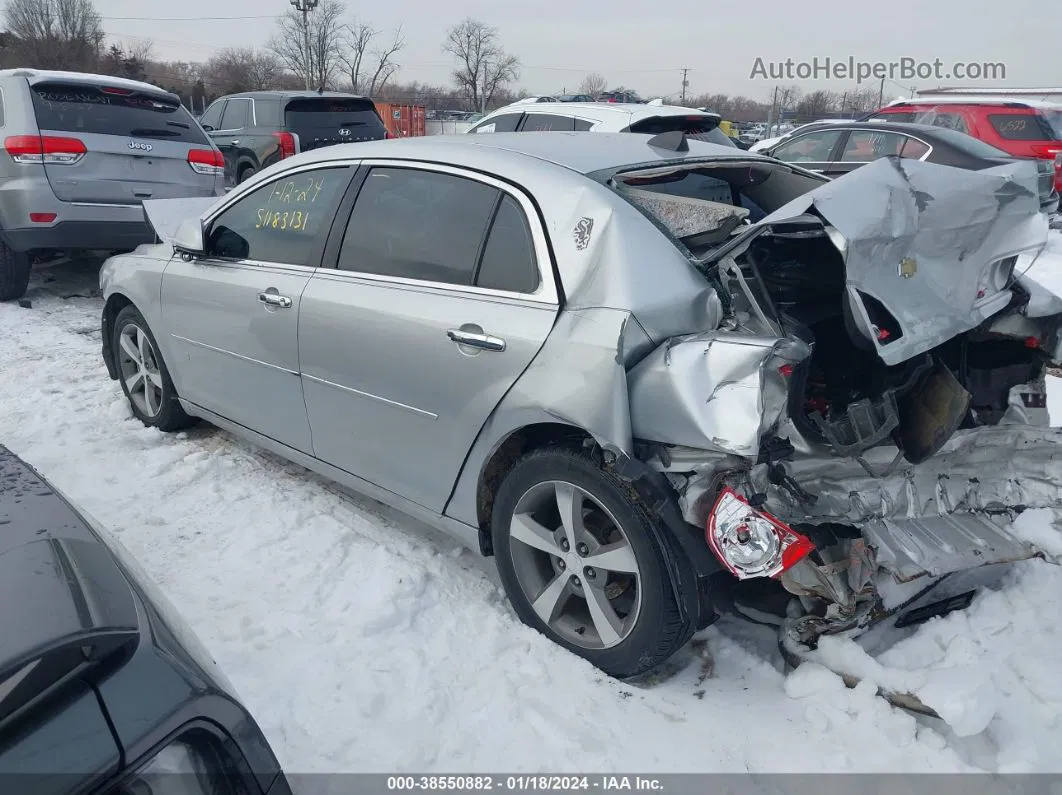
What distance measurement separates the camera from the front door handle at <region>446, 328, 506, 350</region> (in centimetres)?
261

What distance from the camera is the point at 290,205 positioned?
3590mm

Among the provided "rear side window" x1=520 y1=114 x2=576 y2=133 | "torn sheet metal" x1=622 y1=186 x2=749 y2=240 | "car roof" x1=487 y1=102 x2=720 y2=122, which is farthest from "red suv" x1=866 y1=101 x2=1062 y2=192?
"torn sheet metal" x1=622 y1=186 x2=749 y2=240

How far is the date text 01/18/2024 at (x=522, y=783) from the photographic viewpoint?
220 centimetres

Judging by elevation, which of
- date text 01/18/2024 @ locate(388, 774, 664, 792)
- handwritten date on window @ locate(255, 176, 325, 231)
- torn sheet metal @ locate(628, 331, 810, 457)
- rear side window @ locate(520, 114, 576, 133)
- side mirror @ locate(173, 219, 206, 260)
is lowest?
date text 01/18/2024 @ locate(388, 774, 664, 792)

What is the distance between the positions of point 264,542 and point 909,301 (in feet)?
8.64

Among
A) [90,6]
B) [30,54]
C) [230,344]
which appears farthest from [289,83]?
[230,344]

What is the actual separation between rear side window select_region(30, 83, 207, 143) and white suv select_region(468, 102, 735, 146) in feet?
9.19

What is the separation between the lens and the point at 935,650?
2.53 metres

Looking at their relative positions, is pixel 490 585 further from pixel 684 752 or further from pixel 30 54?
pixel 30 54

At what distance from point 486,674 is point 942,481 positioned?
64.2 inches

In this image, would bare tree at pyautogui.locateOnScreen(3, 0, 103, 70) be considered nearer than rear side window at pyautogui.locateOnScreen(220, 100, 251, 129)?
No

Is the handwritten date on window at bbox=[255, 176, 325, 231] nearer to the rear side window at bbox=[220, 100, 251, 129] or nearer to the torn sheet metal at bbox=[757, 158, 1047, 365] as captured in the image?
the torn sheet metal at bbox=[757, 158, 1047, 365]

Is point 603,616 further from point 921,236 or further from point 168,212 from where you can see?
point 168,212

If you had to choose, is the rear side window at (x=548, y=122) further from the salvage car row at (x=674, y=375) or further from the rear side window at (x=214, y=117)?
the rear side window at (x=214, y=117)
